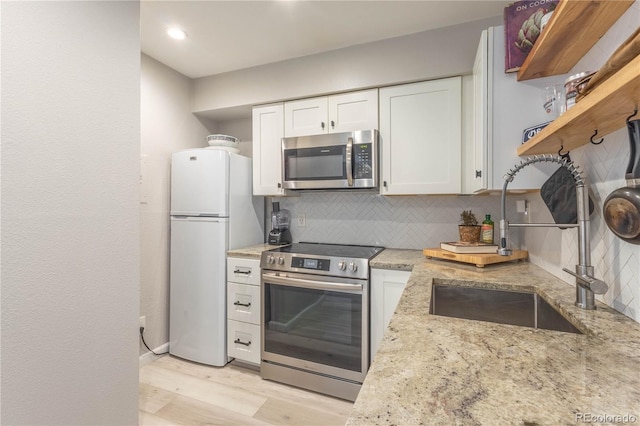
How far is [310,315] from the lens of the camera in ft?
6.77

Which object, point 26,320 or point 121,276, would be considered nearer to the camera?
point 26,320

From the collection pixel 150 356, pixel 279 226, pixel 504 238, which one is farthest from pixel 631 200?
pixel 150 356

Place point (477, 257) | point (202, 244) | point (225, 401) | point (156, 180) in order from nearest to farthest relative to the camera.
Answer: point (477, 257) → point (225, 401) → point (202, 244) → point (156, 180)

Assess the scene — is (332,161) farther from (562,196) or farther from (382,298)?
(562,196)

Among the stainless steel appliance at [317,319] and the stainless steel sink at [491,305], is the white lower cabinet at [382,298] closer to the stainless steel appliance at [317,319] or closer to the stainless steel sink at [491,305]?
the stainless steel appliance at [317,319]

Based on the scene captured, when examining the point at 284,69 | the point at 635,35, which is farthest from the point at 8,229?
the point at 284,69

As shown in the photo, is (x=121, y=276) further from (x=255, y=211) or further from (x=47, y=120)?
(x=255, y=211)

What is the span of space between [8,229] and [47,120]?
0.42m

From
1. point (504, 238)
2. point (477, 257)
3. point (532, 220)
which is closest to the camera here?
point (504, 238)

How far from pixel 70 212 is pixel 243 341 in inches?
61.5

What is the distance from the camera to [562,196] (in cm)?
116

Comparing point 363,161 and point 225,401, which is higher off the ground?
point 363,161

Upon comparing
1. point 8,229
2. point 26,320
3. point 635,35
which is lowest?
point 26,320
